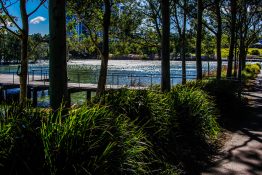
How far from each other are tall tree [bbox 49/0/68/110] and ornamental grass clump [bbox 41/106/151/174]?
0.89 m

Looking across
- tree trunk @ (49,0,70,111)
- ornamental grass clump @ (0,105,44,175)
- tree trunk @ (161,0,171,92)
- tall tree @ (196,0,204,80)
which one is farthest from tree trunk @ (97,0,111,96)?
ornamental grass clump @ (0,105,44,175)

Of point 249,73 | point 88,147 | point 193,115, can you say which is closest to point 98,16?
point 193,115

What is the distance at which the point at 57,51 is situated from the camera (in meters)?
5.70

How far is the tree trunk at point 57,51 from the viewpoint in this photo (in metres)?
5.70

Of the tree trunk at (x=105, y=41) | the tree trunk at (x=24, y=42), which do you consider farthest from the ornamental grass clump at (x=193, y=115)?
the tree trunk at (x=24, y=42)

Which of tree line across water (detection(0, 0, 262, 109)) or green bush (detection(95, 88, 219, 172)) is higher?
tree line across water (detection(0, 0, 262, 109))

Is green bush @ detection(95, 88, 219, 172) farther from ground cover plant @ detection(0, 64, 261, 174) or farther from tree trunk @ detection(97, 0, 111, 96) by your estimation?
tree trunk @ detection(97, 0, 111, 96)

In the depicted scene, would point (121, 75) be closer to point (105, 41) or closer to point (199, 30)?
point (199, 30)

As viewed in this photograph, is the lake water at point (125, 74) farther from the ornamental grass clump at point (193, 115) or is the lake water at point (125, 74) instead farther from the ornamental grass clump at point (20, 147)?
the ornamental grass clump at point (20, 147)

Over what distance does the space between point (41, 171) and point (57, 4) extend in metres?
2.60

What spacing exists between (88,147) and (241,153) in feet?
15.3

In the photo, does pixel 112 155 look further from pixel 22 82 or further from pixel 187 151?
pixel 22 82

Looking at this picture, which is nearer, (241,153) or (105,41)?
(241,153)

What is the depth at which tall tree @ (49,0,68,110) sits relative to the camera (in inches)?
224
